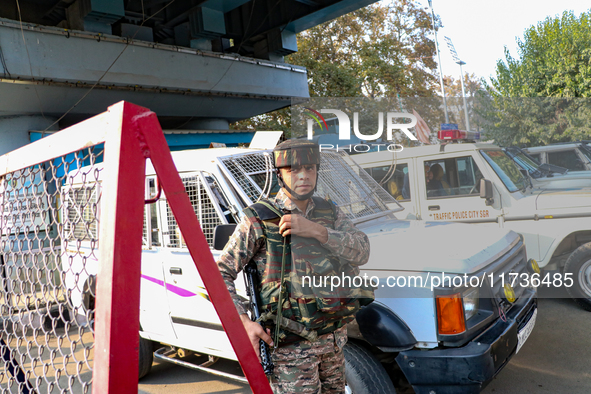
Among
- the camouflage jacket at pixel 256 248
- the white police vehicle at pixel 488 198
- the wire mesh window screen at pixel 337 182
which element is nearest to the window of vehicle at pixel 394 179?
the white police vehicle at pixel 488 198

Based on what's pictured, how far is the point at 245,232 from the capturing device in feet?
6.13

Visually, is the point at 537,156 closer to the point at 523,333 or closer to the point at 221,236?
the point at 523,333

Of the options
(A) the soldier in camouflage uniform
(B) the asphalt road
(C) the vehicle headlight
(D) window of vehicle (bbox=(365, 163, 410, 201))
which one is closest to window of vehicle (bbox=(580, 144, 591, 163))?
(B) the asphalt road

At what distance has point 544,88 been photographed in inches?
219

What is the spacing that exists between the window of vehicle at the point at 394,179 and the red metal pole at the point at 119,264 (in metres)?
3.14

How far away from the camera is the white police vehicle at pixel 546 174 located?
441 cm

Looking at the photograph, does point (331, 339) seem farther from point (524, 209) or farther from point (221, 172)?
point (524, 209)

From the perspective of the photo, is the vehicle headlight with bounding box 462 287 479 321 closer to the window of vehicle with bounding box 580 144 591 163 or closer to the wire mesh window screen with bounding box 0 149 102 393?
the wire mesh window screen with bounding box 0 149 102 393

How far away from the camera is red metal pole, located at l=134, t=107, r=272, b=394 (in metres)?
1.02

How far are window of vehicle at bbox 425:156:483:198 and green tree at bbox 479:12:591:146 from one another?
0.59m

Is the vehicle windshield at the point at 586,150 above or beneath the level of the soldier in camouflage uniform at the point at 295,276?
above

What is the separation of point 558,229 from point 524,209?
1.33 feet

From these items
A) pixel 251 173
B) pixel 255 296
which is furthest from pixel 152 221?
pixel 255 296

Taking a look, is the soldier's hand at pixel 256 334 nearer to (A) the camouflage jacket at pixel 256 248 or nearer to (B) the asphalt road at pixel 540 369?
(A) the camouflage jacket at pixel 256 248
